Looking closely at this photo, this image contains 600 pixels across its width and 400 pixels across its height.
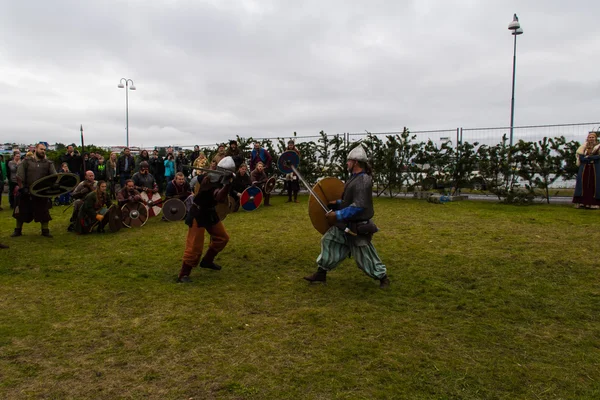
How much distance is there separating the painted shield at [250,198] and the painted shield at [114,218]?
255 cm

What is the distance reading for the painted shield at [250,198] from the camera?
10.1 m

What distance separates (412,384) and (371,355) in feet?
1.53

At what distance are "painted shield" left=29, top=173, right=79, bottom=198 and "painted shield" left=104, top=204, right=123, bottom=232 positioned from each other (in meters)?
0.81

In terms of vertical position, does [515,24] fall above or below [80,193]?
above

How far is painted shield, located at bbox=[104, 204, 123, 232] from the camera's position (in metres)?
8.82

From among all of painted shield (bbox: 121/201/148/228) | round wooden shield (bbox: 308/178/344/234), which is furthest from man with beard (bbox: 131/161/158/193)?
round wooden shield (bbox: 308/178/344/234)

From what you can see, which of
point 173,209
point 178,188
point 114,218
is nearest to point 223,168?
Answer: point 114,218

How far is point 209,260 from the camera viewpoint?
593 centimetres

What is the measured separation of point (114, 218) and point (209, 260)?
3.87 meters

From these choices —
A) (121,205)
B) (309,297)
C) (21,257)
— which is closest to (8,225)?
(121,205)

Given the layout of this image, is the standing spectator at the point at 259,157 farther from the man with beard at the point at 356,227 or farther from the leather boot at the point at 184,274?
the man with beard at the point at 356,227

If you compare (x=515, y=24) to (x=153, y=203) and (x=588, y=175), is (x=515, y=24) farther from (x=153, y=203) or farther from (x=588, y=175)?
(x=153, y=203)

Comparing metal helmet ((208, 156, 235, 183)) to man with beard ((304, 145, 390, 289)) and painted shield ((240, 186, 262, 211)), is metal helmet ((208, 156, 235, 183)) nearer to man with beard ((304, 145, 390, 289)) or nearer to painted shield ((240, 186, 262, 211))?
man with beard ((304, 145, 390, 289))

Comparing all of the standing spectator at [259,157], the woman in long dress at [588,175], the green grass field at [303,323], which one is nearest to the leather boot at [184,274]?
the green grass field at [303,323]
